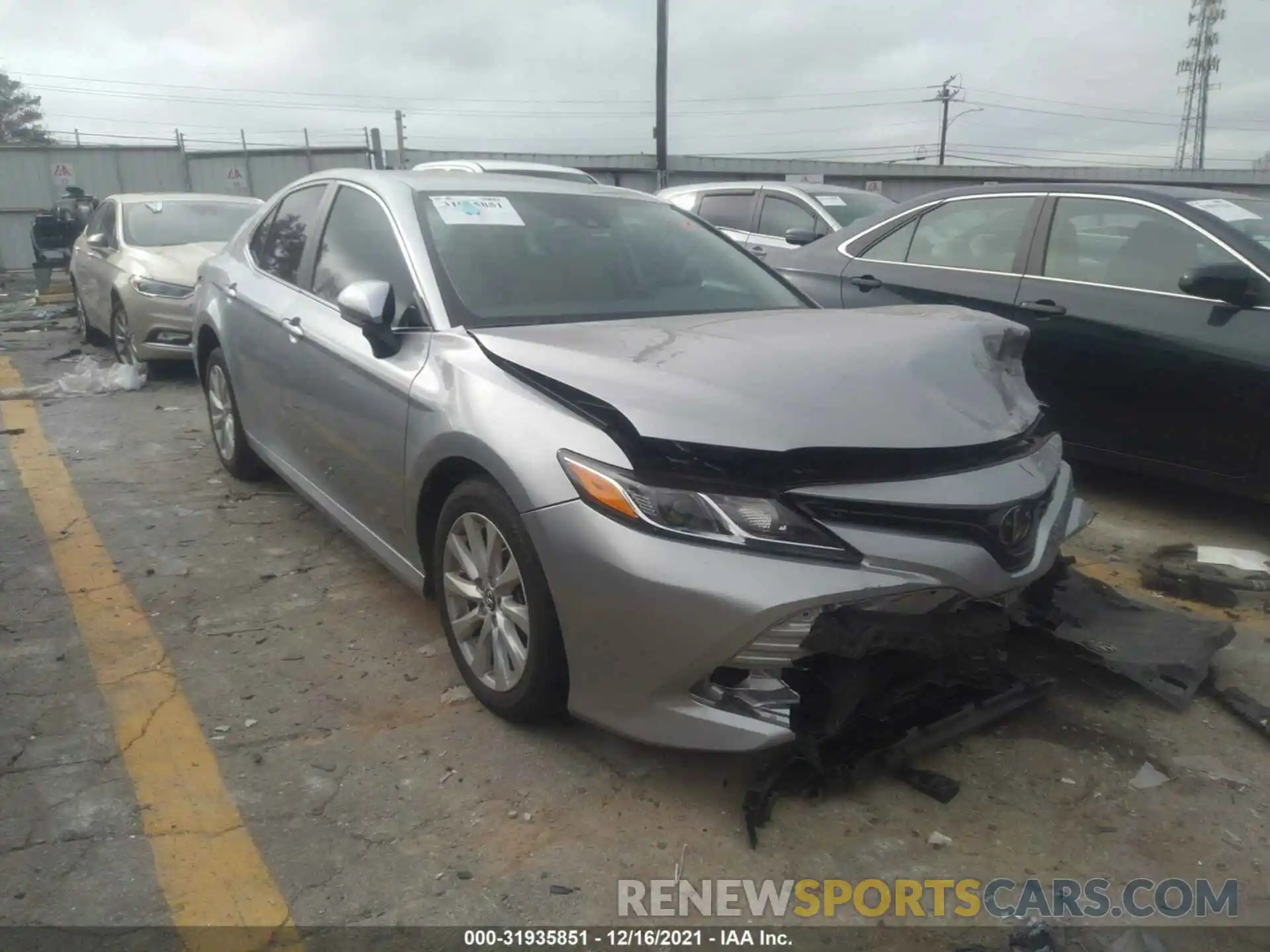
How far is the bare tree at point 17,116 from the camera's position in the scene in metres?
50.8

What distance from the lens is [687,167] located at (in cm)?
2592

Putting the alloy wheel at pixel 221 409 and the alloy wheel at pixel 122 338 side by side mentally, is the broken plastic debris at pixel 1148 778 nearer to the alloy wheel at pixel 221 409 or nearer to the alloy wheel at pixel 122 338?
the alloy wheel at pixel 221 409

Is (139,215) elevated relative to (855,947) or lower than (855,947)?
elevated

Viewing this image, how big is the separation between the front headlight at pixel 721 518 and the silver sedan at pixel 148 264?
6562mm

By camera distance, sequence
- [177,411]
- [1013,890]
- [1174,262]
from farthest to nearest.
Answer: [177,411]
[1174,262]
[1013,890]

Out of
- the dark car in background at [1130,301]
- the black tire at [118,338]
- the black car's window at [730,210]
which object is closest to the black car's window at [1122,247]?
the dark car in background at [1130,301]

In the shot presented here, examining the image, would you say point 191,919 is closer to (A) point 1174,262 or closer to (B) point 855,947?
(B) point 855,947

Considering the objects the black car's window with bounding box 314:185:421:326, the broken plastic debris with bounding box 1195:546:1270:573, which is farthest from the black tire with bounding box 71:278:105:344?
the broken plastic debris with bounding box 1195:546:1270:573

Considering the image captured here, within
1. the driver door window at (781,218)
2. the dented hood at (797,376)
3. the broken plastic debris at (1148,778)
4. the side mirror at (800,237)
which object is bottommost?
the broken plastic debris at (1148,778)

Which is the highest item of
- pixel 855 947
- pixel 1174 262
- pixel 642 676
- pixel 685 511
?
pixel 1174 262

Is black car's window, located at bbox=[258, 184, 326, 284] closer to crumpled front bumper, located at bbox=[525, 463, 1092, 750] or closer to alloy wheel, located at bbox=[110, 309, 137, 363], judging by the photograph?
crumpled front bumper, located at bbox=[525, 463, 1092, 750]

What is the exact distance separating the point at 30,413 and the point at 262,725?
5181 mm

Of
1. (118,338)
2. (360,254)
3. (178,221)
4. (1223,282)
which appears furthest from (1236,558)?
(178,221)

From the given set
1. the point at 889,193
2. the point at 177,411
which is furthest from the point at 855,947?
the point at 889,193
